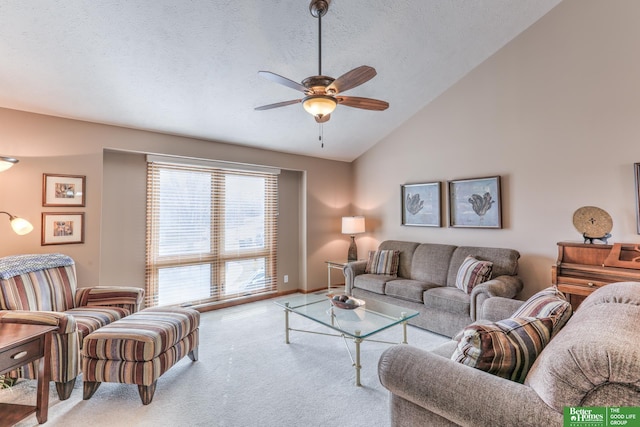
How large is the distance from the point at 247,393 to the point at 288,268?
2.80m

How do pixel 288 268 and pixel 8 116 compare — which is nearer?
pixel 8 116

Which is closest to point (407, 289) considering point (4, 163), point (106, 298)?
point (106, 298)

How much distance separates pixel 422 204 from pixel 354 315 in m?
2.30

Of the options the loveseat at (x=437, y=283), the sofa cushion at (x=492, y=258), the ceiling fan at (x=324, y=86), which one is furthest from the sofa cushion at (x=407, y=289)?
the ceiling fan at (x=324, y=86)

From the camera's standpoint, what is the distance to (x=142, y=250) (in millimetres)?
3666

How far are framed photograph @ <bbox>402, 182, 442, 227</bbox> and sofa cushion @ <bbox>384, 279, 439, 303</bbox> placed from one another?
1.01 m

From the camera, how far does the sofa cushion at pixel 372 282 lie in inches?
149

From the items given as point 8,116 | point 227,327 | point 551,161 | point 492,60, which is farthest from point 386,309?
point 8,116

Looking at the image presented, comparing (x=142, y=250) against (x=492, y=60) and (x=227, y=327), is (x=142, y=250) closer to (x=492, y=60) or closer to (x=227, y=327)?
(x=227, y=327)

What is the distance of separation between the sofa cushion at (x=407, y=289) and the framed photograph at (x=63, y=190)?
3.65 metres

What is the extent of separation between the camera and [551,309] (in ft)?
4.84

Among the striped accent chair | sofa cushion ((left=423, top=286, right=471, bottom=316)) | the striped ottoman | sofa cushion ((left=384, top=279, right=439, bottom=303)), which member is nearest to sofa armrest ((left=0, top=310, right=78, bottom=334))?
the striped accent chair

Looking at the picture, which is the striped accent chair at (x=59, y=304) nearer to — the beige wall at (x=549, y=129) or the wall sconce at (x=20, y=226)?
the wall sconce at (x=20, y=226)

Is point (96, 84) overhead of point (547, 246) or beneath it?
overhead
